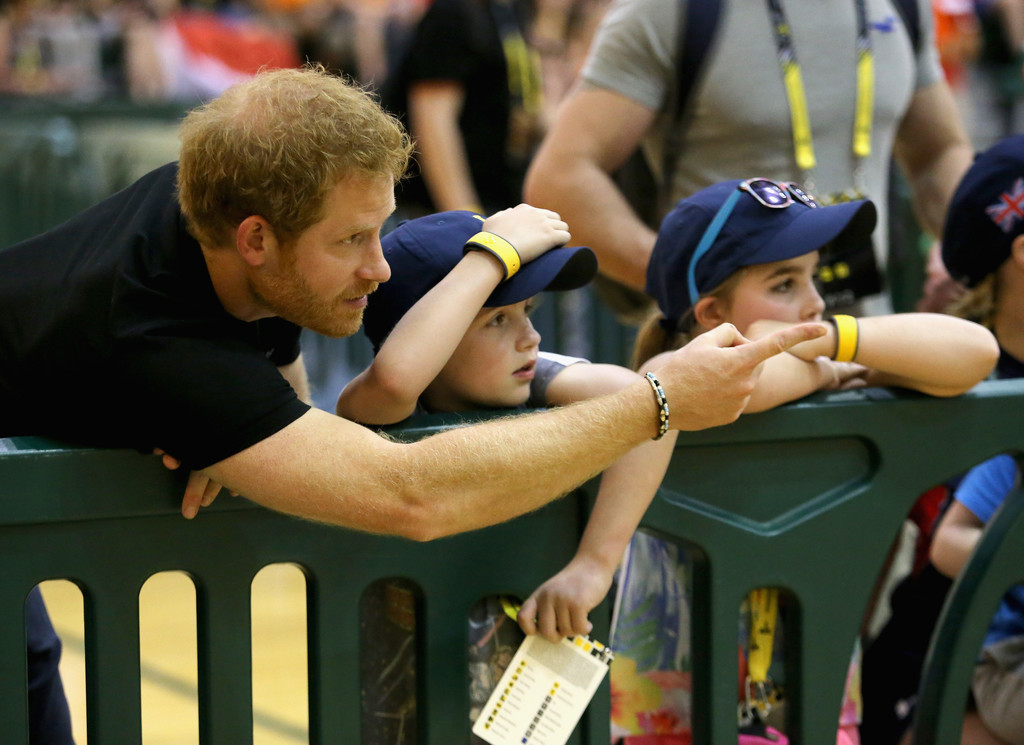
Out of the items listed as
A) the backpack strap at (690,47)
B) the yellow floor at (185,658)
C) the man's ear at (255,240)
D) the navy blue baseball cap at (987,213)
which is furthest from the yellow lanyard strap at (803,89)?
the yellow floor at (185,658)

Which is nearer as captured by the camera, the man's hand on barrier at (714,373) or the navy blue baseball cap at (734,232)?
the man's hand on barrier at (714,373)

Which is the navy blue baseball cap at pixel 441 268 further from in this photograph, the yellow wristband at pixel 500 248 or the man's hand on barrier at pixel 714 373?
the man's hand on barrier at pixel 714 373

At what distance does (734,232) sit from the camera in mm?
2312

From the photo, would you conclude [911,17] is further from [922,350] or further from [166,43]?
[166,43]

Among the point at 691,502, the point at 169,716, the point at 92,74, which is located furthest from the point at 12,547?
the point at 92,74

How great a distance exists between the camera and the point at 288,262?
74.0 inches

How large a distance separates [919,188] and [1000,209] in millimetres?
785

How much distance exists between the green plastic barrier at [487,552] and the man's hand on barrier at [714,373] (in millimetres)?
143

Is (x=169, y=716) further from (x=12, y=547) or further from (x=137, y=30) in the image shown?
(x=137, y=30)

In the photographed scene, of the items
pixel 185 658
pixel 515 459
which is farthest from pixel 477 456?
pixel 185 658

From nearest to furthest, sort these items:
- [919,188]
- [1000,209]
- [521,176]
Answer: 1. [1000,209]
2. [919,188]
3. [521,176]

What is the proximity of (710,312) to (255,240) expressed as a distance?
3.10ft

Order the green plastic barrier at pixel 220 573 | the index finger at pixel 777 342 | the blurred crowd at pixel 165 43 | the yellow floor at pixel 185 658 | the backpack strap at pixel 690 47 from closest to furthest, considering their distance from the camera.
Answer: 1. the green plastic barrier at pixel 220 573
2. the index finger at pixel 777 342
3. the backpack strap at pixel 690 47
4. the yellow floor at pixel 185 658
5. the blurred crowd at pixel 165 43

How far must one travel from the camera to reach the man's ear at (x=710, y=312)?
240 centimetres
